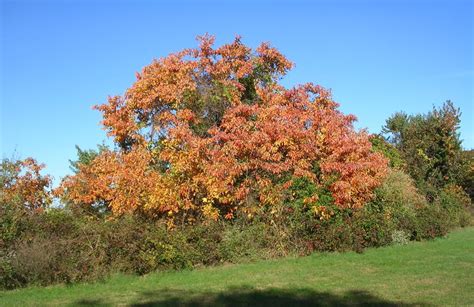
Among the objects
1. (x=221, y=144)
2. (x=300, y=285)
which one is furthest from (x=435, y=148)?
(x=300, y=285)

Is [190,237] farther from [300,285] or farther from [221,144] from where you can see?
[300,285]

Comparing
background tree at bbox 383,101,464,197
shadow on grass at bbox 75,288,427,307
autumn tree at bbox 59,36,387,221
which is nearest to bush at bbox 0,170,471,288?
autumn tree at bbox 59,36,387,221

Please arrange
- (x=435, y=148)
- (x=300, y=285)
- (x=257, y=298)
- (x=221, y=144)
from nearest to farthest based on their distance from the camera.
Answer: (x=257, y=298) → (x=300, y=285) → (x=221, y=144) → (x=435, y=148)

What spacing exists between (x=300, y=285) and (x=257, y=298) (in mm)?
1622

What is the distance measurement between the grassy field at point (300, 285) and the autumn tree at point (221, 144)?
3078 millimetres

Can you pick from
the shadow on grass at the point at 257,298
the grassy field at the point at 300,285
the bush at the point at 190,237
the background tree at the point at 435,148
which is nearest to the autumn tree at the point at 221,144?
the bush at the point at 190,237

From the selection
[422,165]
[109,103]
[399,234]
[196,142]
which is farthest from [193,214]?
[422,165]

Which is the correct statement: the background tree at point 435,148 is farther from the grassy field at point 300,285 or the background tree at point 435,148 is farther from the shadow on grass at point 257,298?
the shadow on grass at point 257,298

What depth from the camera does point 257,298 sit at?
367 inches

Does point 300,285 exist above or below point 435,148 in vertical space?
below

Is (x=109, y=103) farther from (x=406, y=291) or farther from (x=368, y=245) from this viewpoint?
(x=406, y=291)

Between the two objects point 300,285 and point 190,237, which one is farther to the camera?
point 190,237

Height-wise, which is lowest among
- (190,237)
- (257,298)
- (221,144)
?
(257,298)

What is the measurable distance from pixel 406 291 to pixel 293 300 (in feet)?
7.20
